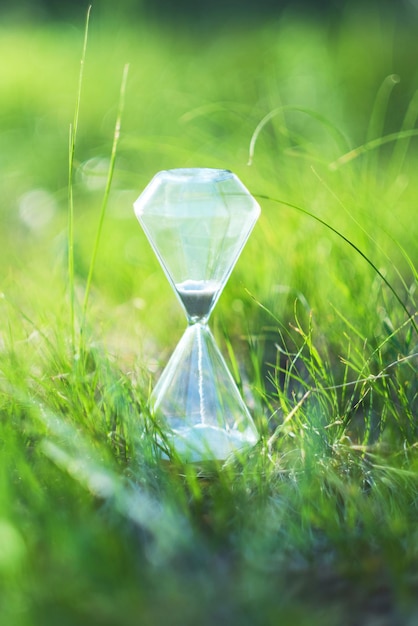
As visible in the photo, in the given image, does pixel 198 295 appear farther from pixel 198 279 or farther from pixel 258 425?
pixel 258 425

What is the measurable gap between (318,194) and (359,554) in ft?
4.25

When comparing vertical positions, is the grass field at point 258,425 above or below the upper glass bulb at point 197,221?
below

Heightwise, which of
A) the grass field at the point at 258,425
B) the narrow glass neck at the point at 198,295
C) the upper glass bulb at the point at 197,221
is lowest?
the grass field at the point at 258,425

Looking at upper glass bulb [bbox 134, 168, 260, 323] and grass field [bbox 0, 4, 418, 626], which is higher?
upper glass bulb [bbox 134, 168, 260, 323]

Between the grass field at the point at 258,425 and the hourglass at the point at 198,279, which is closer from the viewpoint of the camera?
the grass field at the point at 258,425

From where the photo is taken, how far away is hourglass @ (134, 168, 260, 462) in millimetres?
1227

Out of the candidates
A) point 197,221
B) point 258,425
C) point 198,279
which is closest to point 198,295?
point 198,279

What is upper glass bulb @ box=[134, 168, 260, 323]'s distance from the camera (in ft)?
4.01

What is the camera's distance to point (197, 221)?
1.22 metres

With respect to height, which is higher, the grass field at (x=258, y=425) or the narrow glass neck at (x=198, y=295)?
the narrow glass neck at (x=198, y=295)

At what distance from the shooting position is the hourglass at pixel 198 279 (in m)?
1.23

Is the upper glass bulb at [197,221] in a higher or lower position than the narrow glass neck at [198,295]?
higher

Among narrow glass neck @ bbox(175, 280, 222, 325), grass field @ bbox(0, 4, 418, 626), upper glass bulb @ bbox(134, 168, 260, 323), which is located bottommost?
grass field @ bbox(0, 4, 418, 626)

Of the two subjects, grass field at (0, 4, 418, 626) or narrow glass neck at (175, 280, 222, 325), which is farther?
narrow glass neck at (175, 280, 222, 325)
